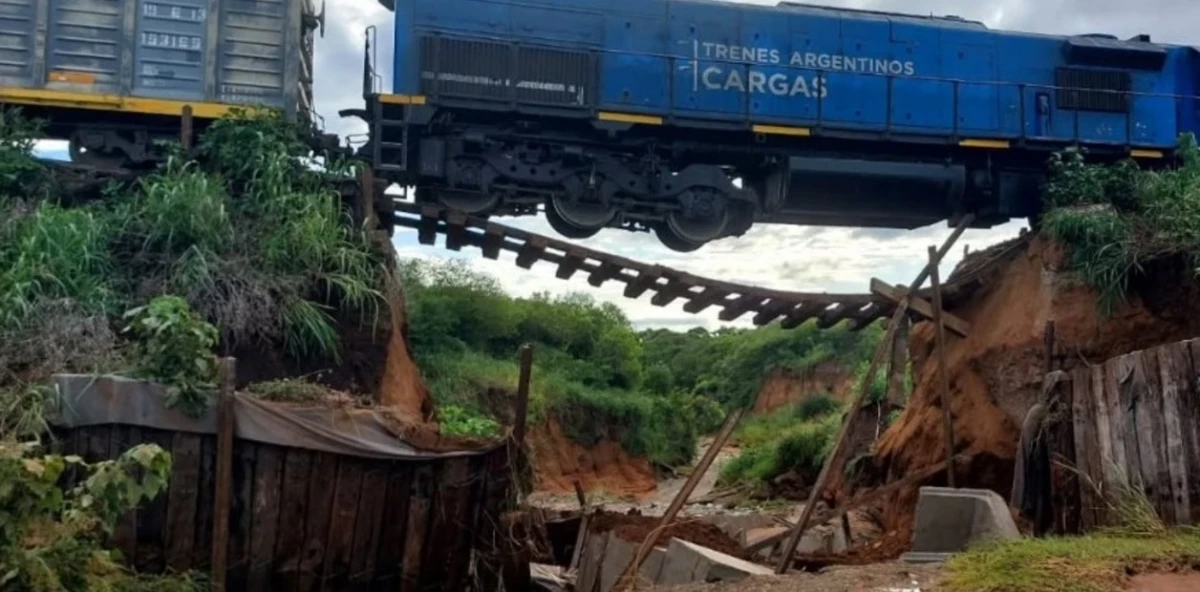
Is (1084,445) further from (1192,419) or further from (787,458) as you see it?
(787,458)

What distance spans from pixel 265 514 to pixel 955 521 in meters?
5.43

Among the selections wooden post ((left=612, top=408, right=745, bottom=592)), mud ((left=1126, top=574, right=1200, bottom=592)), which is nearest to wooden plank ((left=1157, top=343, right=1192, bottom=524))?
mud ((left=1126, top=574, right=1200, bottom=592))

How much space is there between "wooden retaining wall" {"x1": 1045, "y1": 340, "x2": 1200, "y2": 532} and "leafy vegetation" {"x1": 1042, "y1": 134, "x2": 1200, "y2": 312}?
472 centimetres

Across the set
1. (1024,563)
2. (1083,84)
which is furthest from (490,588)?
(1083,84)

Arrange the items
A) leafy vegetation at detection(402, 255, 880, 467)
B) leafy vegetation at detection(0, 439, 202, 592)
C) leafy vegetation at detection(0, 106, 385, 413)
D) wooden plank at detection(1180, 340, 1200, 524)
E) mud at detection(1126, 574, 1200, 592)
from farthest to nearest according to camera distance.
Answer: leafy vegetation at detection(402, 255, 880, 467), leafy vegetation at detection(0, 106, 385, 413), wooden plank at detection(1180, 340, 1200, 524), mud at detection(1126, 574, 1200, 592), leafy vegetation at detection(0, 439, 202, 592)

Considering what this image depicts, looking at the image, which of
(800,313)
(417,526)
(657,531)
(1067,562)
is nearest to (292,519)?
(417,526)

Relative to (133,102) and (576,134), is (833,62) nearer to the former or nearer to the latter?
(576,134)

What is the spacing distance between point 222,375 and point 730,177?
342 inches

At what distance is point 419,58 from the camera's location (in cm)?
1462

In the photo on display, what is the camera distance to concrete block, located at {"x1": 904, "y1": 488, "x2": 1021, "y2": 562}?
A: 9.10 meters

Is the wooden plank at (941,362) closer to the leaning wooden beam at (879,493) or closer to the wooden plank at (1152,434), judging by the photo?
the leaning wooden beam at (879,493)

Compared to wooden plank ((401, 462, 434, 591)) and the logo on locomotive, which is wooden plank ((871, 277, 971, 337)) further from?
wooden plank ((401, 462, 434, 591))

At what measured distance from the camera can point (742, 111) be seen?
51.2 ft

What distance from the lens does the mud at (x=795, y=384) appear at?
4503 centimetres
